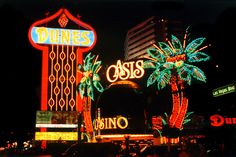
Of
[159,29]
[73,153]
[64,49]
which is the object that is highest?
[159,29]

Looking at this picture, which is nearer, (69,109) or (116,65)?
(116,65)

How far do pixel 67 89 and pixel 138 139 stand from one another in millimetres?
24762

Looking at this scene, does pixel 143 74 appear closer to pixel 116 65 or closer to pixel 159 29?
pixel 116 65

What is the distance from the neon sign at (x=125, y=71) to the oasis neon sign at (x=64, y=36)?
15379mm

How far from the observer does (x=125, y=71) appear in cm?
5650

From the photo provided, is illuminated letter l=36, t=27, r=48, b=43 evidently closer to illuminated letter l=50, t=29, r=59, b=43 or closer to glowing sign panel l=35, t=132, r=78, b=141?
illuminated letter l=50, t=29, r=59, b=43

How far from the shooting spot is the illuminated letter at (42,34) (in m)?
70.7

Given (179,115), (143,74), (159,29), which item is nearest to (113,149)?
(179,115)

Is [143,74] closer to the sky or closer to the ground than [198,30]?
closer to the ground

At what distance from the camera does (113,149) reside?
22.2 m

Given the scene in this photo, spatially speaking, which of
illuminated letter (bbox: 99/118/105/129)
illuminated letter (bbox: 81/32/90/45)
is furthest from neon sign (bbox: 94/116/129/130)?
illuminated letter (bbox: 81/32/90/45)

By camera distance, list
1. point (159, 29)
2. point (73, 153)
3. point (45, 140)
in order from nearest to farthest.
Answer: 1. point (73, 153)
2. point (45, 140)
3. point (159, 29)

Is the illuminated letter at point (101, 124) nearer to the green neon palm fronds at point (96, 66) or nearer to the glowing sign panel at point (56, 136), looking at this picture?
the green neon palm fronds at point (96, 66)

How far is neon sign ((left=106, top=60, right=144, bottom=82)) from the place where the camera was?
5550cm
